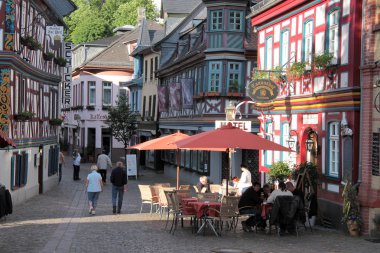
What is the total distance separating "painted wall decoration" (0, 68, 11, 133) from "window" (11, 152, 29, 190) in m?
1.63

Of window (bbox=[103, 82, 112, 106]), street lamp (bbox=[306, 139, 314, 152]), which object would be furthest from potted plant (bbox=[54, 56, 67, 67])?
window (bbox=[103, 82, 112, 106])

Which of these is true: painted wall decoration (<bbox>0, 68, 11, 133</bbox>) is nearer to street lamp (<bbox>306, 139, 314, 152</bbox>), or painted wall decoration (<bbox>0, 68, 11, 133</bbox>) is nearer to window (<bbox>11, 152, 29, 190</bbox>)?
window (<bbox>11, 152, 29, 190</bbox>)

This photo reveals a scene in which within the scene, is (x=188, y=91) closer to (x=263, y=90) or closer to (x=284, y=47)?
(x=284, y=47)

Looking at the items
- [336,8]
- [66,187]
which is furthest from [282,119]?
[66,187]

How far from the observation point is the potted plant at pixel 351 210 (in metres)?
17.8

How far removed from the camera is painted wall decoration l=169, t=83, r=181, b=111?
40438 mm

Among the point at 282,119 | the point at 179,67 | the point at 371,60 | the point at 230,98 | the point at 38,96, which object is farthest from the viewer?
the point at 179,67

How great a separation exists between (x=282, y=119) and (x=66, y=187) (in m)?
15.0

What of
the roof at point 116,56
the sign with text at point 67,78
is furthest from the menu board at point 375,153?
the roof at point 116,56

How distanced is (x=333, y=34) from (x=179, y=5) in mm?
31863

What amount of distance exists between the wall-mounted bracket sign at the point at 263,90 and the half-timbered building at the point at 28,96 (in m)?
7.23

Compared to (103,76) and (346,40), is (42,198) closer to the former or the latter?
(346,40)

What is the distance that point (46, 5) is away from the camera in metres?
32.1

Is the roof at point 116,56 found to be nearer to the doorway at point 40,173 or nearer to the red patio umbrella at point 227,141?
the doorway at point 40,173
